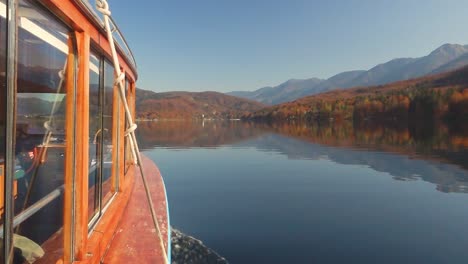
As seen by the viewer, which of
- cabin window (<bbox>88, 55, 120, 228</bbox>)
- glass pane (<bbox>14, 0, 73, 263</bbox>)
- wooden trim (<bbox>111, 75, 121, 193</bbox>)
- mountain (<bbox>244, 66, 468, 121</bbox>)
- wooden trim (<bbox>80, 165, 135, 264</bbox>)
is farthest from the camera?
mountain (<bbox>244, 66, 468, 121</bbox>)

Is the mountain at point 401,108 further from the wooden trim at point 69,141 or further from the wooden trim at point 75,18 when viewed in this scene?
the wooden trim at point 69,141

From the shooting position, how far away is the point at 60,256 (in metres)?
3.00

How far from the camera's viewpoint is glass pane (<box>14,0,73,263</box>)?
2.44 m

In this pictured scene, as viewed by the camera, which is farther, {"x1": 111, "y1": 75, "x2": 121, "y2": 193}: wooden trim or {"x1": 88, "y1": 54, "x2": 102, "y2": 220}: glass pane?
{"x1": 111, "y1": 75, "x2": 121, "y2": 193}: wooden trim

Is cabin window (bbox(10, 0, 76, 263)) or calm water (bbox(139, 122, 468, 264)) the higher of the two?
cabin window (bbox(10, 0, 76, 263))

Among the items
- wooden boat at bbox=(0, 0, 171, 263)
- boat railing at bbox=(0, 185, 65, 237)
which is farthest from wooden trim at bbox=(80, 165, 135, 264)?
boat railing at bbox=(0, 185, 65, 237)

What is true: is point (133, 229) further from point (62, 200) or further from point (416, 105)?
point (416, 105)

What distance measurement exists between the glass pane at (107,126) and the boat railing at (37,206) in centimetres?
111

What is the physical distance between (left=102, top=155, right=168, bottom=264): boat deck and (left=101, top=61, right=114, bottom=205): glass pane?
511 millimetres

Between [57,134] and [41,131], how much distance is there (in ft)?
0.49

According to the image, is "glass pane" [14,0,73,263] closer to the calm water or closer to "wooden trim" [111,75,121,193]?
"wooden trim" [111,75,121,193]

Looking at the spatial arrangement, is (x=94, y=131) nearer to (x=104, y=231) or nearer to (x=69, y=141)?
(x=69, y=141)

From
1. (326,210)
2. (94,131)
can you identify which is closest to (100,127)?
(94,131)

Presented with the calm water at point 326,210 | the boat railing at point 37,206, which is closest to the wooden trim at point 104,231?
the boat railing at point 37,206
